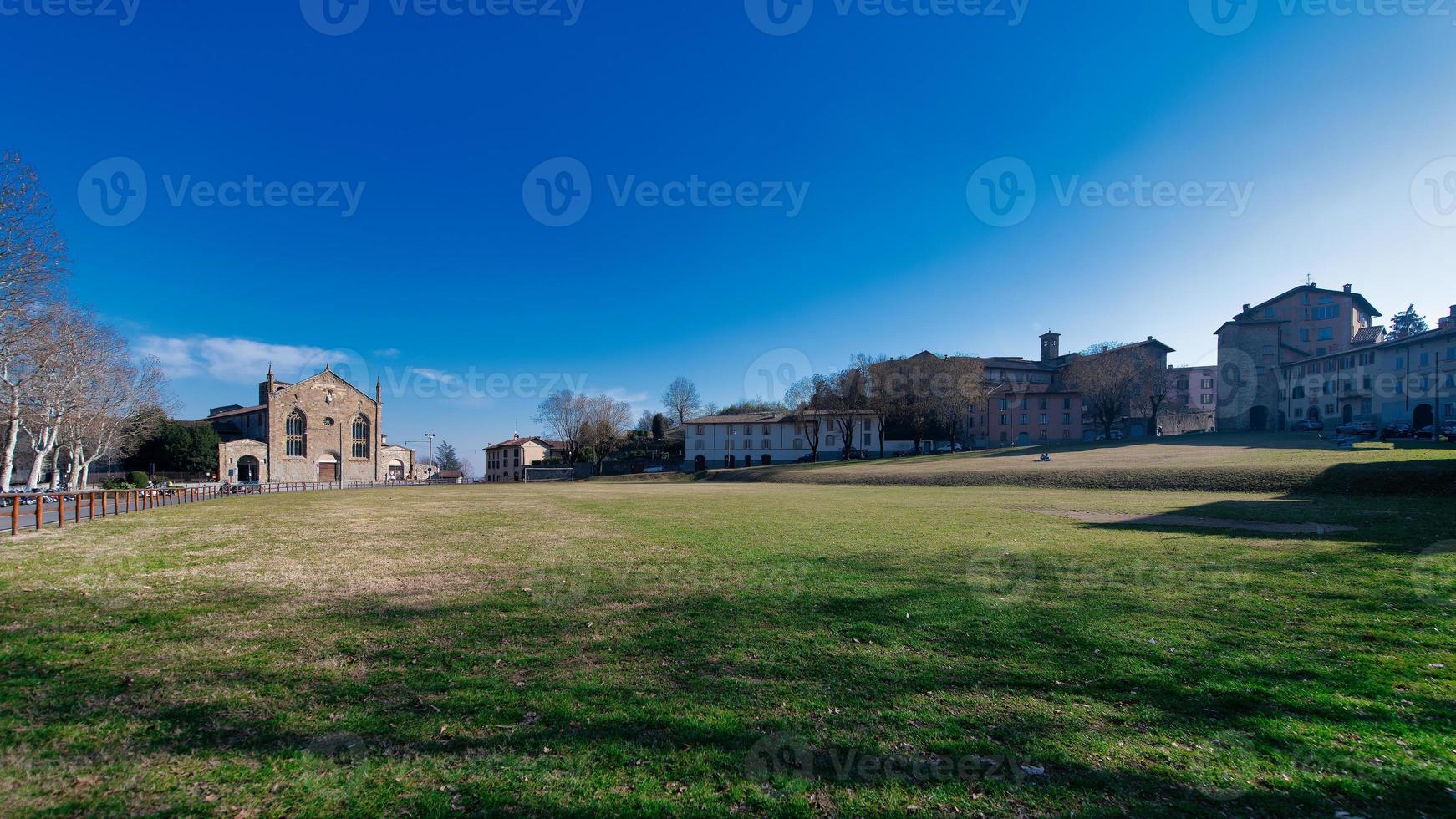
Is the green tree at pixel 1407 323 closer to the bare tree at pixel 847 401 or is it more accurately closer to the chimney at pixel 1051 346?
the chimney at pixel 1051 346

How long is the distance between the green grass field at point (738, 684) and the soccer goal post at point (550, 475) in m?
66.9

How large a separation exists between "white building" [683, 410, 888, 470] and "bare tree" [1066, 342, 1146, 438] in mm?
28417

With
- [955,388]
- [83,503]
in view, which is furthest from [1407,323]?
[83,503]

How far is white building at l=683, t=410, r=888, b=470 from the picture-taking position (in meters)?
86.6

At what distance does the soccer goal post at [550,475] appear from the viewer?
259 feet

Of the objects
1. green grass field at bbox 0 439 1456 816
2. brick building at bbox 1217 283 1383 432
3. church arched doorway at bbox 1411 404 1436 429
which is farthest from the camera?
brick building at bbox 1217 283 1383 432

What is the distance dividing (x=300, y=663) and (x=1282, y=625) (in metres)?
12.6

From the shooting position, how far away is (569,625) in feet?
25.5

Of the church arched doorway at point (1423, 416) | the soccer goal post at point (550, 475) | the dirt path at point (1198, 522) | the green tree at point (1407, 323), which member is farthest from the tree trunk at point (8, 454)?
→ the green tree at point (1407, 323)

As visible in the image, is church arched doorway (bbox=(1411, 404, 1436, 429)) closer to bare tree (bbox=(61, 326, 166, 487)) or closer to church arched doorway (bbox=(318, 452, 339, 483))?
bare tree (bbox=(61, 326, 166, 487))

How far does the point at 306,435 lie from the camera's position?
73.7 metres

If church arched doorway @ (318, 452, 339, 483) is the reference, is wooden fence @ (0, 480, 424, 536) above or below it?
above

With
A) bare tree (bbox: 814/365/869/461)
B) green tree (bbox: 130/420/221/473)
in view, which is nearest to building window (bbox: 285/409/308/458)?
green tree (bbox: 130/420/221/473)

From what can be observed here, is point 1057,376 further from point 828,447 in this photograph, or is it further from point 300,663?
point 300,663
